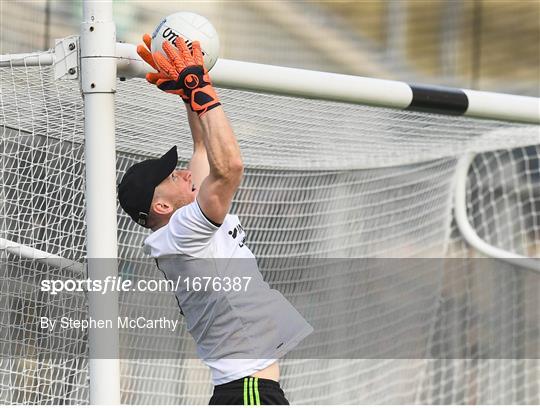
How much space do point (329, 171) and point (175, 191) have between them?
1.60 m

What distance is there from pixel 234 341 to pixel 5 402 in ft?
3.17

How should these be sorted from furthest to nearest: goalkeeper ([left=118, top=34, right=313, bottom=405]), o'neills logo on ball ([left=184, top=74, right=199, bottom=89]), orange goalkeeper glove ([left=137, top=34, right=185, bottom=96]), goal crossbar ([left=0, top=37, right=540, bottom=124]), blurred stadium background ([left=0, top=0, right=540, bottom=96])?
blurred stadium background ([left=0, top=0, right=540, bottom=96]) < goal crossbar ([left=0, top=37, right=540, bottom=124]) < goalkeeper ([left=118, top=34, right=313, bottom=405]) < orange goalkeeper glove ([left=137, top=34, right=185, bottom=96]) < o'neills logo on ball ([left=184, top=74, right=199, bottom=89])

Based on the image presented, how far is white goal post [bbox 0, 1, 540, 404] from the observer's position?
284 cm

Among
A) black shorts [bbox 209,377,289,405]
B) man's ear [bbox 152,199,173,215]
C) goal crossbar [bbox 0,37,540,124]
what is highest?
goal crossbar [bbox 0,37,540,124]

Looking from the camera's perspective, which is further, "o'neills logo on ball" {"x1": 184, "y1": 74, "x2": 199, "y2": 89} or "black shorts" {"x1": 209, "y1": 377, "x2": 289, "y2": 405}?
"black shorts" {"x1": 209, "y1": 377, "x2": 289, "y2": 405}

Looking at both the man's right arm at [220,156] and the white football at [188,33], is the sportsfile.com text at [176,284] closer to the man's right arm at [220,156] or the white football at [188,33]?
the man's right arm at [220,156]

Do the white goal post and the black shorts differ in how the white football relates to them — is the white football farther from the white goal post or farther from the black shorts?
the black shorts

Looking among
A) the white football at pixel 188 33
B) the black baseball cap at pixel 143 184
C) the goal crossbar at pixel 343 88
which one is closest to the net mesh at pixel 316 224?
the goal crossbar at pixel 343 88

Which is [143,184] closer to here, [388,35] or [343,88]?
[343,88]

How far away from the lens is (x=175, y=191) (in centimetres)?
302

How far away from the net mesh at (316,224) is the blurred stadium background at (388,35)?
2.34 metres

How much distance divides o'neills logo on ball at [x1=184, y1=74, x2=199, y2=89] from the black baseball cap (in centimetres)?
40

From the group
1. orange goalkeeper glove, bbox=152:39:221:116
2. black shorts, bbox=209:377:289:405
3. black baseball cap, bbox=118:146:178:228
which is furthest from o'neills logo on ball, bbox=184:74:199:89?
black shorts, bbox=209:377:289:405

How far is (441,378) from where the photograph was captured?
5.20m
